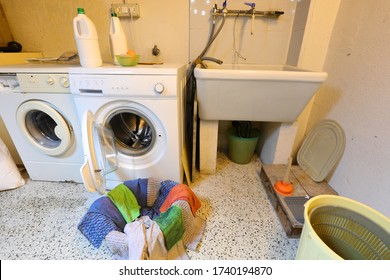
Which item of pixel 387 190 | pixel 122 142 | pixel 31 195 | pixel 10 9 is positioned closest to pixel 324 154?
pixel 387 190

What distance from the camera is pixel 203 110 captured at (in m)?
1.29

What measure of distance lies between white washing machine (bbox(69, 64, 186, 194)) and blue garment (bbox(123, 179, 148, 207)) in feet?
0.30

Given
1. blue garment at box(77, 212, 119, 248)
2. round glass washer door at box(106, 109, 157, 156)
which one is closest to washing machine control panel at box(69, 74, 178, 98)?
round glass washer door at box(106, 109, 157, 156)

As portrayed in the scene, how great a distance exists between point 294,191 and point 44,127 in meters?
1.79

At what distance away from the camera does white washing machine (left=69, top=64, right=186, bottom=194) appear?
3.32 ft

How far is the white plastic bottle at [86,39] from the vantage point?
1043 millimetres

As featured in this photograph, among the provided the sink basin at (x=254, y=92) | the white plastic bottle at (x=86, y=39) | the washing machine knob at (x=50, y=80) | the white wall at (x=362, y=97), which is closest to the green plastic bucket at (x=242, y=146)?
the sink basin at (x=254, y=92)

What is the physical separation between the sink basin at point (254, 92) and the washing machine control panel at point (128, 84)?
183 mm

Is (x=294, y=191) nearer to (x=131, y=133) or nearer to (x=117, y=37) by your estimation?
(x=131, y=133)

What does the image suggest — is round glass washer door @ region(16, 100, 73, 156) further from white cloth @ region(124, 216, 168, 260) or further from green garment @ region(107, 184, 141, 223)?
white cloth @ region(124, 216, 168, 260)

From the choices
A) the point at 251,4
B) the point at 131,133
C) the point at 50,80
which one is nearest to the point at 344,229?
the point at 131,133

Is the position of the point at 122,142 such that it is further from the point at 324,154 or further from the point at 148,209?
the point at 324,154

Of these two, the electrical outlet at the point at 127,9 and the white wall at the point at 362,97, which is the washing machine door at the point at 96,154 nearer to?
the electrical outlet at the point at 127,9
